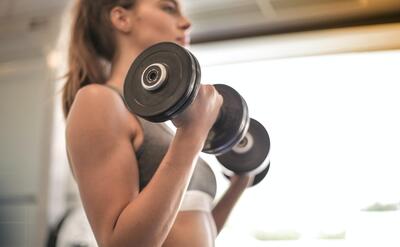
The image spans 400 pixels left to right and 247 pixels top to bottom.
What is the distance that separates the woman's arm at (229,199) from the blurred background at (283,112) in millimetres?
29

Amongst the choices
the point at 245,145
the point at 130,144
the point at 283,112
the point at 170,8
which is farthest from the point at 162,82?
the point at 283,112

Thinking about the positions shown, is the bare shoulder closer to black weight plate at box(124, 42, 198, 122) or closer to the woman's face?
black weight plate at box(124, 42, 198, 122)

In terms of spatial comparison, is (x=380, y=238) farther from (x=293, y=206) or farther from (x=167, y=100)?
(x=167, y=100)

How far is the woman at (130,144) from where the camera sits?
74cm

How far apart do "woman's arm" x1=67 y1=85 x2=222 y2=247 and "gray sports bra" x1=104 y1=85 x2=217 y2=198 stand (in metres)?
0.03

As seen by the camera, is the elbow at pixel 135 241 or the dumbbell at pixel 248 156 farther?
the dumbbell at pixel 248 156

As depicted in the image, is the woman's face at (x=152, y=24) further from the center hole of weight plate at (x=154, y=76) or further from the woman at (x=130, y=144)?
the center hole of weight plate at (x=154, y=76)

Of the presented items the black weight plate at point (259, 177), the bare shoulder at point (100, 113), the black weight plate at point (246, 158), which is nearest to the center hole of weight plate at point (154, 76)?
the bare shoulder at point (100, 113)

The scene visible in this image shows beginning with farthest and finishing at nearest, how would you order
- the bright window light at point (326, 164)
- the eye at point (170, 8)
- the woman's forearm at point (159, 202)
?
the bright window light at point (326, 164)
the eye at point (170, 8)
the woman's forearm at point (159, 202)

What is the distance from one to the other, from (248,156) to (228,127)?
0.26m

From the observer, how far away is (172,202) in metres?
0.74

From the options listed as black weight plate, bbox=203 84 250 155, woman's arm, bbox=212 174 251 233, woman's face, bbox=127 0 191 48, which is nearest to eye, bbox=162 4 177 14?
woman's face, bbox=127 0 191 48

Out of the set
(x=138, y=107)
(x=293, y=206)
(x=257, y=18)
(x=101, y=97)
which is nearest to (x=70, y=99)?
(x=101, y=97)

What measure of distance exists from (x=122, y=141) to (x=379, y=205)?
94 cm
